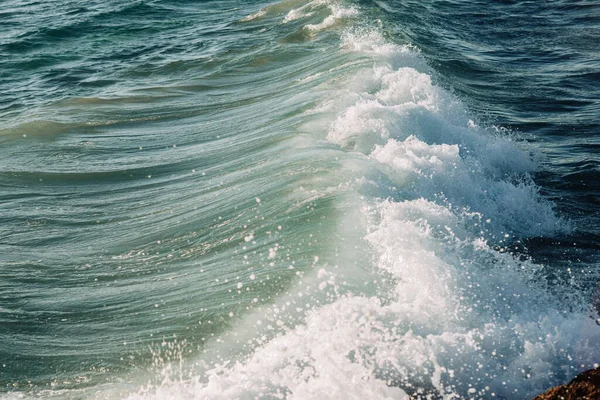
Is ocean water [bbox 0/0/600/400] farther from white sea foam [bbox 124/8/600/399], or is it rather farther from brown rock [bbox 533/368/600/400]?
brown rock [bbox 533/368/600/400]

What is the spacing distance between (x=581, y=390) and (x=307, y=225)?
11.9 ft

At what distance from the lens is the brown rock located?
3836mm

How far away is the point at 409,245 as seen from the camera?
20.6 feet

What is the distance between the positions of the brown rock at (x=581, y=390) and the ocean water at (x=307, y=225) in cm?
86

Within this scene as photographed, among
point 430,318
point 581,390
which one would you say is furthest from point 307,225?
point 581,390

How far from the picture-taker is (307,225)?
281 inches

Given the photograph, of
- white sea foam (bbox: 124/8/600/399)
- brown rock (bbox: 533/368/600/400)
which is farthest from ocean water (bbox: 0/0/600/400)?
brown rock (bbox: 533/368/600/400)

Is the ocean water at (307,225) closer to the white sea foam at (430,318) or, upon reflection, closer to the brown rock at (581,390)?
the white sea foam at (430,318)

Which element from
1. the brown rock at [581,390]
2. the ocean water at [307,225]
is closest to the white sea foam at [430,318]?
the ocean water at [307,225]

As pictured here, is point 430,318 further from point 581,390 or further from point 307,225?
point 307,225

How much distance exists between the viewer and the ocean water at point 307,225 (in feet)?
16.9

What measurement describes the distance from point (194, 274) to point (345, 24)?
36.5ft

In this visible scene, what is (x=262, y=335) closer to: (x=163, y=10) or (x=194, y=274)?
(x=194, y=274)

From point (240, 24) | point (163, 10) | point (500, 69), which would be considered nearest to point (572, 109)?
point (500, 69)
